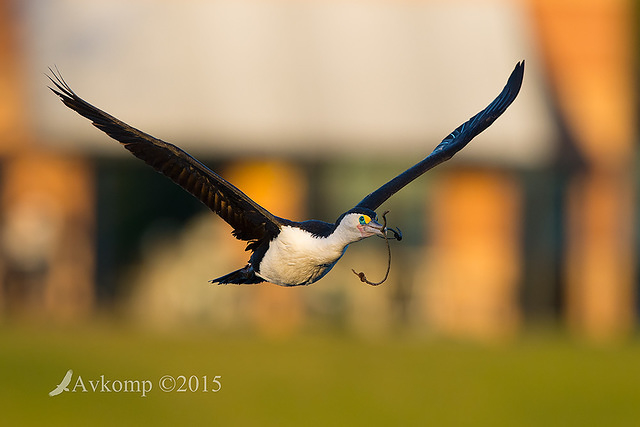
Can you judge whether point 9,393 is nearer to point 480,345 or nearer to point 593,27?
point 480,345

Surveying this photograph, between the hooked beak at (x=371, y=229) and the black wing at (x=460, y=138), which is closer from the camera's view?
the hooked beak at (x=371, y=229)

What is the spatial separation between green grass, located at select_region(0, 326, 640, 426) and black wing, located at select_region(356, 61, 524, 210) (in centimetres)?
2513

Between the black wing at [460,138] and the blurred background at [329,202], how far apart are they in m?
17.5

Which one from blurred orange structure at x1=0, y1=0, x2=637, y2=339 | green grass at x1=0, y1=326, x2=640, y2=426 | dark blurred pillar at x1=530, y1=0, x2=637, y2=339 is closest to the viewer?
blurred orange structure at x1=0, y1=0, x2=637, y2=339

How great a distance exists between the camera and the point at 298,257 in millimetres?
3998

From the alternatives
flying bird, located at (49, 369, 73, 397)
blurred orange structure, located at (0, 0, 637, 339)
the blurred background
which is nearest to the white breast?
the blurred background

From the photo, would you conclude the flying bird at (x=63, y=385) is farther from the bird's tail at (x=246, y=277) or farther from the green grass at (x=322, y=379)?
the bird's tail at (x=246, y=277)

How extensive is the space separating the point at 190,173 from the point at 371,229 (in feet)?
3.42

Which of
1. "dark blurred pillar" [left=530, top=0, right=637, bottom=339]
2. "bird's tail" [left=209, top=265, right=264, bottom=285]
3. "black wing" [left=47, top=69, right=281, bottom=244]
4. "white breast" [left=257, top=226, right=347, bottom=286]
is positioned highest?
"dark blurred pillar" [left=530, top=0, right=637, bottom=339]

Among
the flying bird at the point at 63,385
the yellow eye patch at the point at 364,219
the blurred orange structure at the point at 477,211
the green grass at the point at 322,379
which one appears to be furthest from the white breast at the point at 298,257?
the flying bird at the point at 63,385

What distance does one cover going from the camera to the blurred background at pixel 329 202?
26.6 m

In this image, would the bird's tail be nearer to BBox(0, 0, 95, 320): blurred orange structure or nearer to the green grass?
BBox(0, 0, 95, 320): blurred orange structure

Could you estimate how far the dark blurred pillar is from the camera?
3000 cm

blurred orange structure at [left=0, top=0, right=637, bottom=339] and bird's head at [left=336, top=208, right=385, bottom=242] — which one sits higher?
blurred orange structure at [left=0, top=0, right=637, bottom=339]
